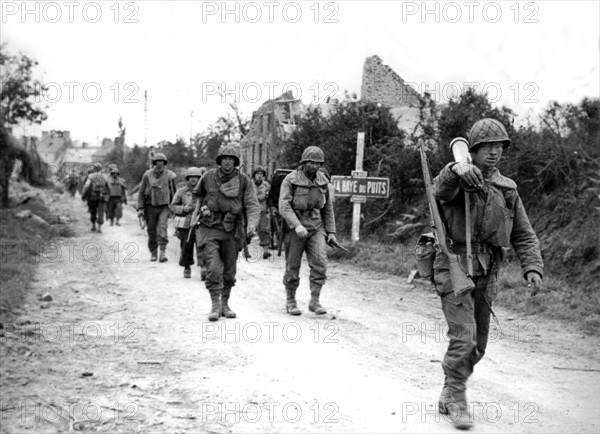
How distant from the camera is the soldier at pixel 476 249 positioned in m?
5.21

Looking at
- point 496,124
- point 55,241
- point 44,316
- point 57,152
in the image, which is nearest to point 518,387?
point 496,124

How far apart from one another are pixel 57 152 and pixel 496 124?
13240 centimetres

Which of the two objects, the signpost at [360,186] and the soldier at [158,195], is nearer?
the soldier at [158,195]

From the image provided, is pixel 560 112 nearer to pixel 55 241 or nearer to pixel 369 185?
pixel 369 185

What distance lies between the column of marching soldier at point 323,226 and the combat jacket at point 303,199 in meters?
0.01

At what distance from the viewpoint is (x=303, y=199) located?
30.4ft

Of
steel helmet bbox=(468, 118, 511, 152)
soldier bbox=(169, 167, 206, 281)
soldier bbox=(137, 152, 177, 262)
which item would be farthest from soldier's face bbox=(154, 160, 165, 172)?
steel helmet bbox=(468, 118, 511, 152)

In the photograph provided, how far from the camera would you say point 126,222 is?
2728cm

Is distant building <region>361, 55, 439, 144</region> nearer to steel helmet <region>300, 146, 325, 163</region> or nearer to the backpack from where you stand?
the backpack

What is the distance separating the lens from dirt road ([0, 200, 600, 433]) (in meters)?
5.46

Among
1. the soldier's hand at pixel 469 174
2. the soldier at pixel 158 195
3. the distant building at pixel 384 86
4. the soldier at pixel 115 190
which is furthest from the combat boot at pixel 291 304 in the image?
the distant building at pixel 384 86

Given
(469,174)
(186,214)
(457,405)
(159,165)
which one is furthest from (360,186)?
(469,174)

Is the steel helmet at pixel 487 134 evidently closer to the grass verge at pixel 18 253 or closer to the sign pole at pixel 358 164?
the grass verge at pixel 18 253

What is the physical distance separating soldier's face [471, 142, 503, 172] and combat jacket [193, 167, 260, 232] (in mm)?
4290
